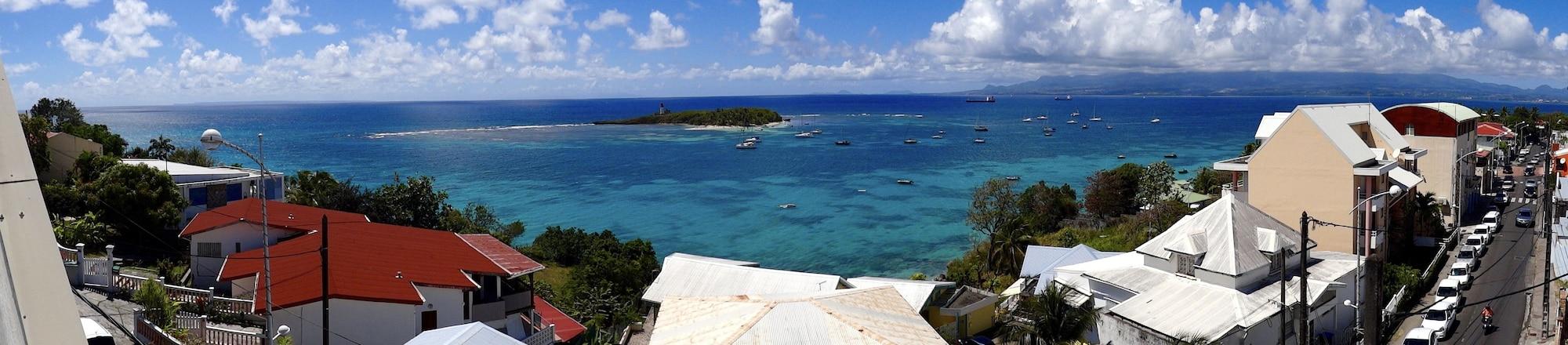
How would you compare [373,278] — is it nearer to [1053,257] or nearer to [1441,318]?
[1053,257]

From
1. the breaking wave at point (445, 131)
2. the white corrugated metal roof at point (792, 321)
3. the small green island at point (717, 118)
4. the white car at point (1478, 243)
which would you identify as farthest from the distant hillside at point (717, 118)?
the white corrugated metal roof at point (792, 321)

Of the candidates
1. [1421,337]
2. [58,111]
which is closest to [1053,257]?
[1421,337]

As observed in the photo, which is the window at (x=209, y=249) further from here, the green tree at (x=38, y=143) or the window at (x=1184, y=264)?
the window at (x=1184, y=264)

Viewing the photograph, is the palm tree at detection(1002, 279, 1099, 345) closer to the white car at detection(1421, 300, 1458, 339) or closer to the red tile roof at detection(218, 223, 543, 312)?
the white car at detection(1421, 300, 1458, 339)

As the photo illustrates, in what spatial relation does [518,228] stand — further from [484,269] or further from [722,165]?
[722,165]

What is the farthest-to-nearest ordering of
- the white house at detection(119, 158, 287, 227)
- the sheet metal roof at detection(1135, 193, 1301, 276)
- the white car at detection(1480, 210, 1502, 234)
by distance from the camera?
1. the white car at detection(1480, 210, 1502, 234)
2. the white house at detection(119, 158, 287, 227)
3. the sheet metal roof at detection(1135, 193, 1301, 276)

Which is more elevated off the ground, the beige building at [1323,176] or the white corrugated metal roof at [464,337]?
the beige building at [1323,176]

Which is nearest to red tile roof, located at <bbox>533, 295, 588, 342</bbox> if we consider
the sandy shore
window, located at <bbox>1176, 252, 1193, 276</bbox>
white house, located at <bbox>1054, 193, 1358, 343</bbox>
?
white house, located at <bbox>1054, 193, 1358, 343</bbox>
